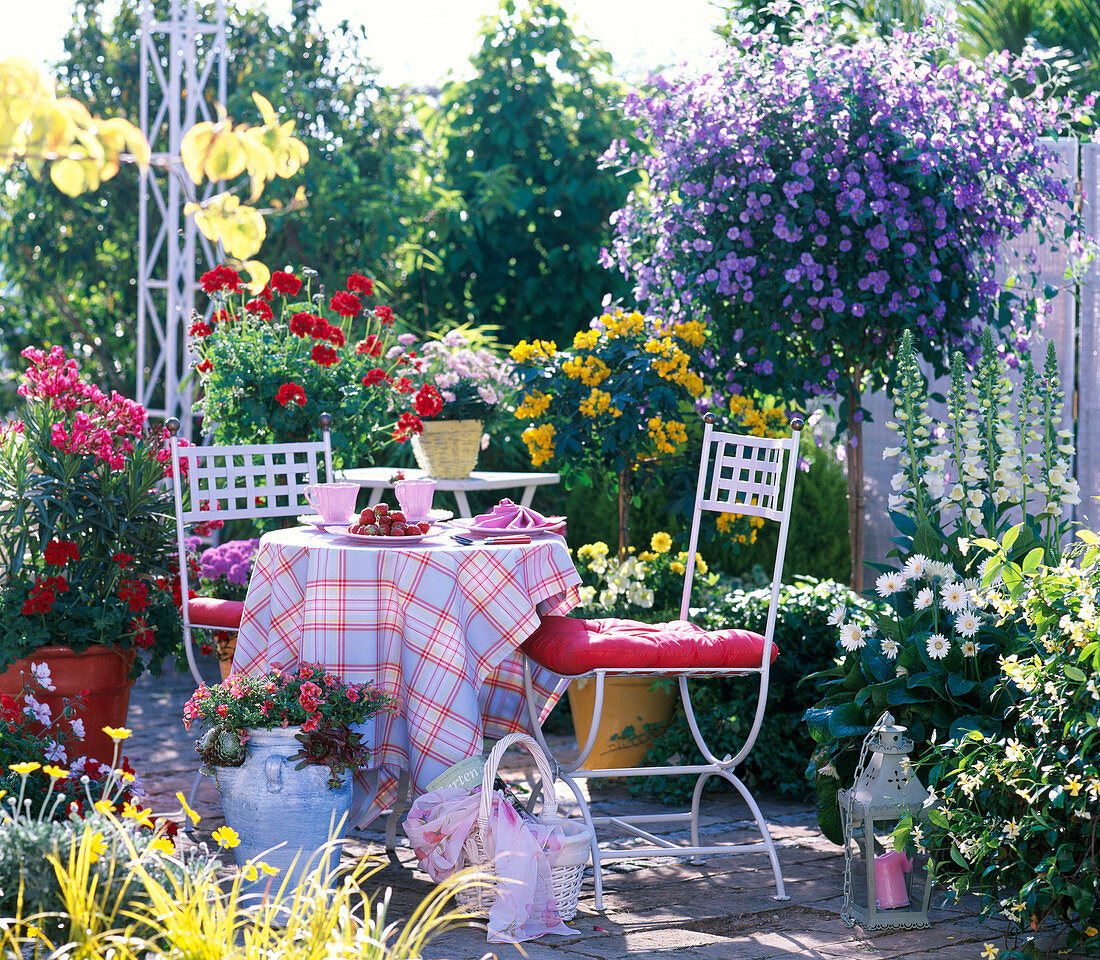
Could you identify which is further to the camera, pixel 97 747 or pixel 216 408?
pixel 216 408

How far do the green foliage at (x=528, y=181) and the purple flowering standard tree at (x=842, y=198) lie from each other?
2.78 m

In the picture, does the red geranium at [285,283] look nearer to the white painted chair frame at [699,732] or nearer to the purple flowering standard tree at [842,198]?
the purple flowering standard tree at [842,198]

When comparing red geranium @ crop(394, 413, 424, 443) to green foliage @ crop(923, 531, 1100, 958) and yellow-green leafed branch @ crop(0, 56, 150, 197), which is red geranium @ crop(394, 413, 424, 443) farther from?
yellow-green leafed branch @ crop(0, 56, 150, 197)

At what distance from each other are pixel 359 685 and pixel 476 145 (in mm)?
5051

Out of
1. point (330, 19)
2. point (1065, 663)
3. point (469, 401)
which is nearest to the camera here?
point (1065, 663)

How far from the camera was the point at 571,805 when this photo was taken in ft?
13.0

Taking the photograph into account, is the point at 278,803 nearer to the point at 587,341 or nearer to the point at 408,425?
the point at 408,425

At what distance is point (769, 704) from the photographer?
13.0 feet

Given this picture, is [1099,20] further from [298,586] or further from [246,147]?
[246,147]

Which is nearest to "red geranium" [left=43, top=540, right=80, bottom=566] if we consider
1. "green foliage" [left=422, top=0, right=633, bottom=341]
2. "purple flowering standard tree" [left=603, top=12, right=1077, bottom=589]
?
"purple flowering standard tree" [left=603, top=12, right=1077, bottom=589]

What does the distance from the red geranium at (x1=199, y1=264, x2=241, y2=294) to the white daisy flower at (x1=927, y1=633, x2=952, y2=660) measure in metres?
2.62

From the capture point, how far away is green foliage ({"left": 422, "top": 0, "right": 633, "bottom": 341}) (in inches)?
281

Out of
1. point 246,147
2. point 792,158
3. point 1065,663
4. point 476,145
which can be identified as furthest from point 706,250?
point 476,145

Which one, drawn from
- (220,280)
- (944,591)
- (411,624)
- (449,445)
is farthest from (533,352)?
(944,591)
